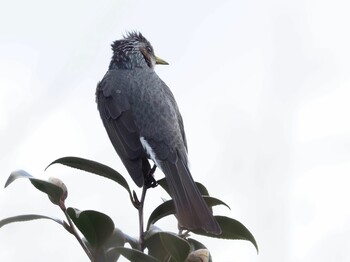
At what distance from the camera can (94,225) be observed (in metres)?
2.23

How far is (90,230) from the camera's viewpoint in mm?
2227

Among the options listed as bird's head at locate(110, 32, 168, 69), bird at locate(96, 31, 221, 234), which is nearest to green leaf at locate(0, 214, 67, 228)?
bird at locate(96, 31, 221, 234)

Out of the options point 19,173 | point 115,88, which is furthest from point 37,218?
point 115,88

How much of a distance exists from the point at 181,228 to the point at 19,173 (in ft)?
2.30

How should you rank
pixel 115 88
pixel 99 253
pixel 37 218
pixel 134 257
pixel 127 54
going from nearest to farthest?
pixel 134 257
pixel 99 253
pixel 37 218
pixel 115 88
pixel 127 54

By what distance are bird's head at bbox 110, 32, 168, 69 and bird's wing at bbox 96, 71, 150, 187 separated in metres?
0.24

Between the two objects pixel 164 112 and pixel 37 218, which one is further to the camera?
pixel 164 112

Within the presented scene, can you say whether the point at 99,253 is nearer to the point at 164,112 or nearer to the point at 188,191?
the point at 188,191

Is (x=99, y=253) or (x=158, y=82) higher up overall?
(x=158, y=82)

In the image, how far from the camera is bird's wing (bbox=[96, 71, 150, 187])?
3.87 m

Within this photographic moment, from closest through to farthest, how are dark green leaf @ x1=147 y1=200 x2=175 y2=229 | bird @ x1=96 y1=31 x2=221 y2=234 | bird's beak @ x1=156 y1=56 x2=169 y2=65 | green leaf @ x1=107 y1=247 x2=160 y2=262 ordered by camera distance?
green leaf @ x1=107 y1=247 x2=160 y2=262, dark green leaf @ x1=147 y1=200 x2=175 y2=229, bird @ x1=96 y1=31 x2=221 y2=234, bird's beak @ x1=156 y1=56 x2=169 y2=65

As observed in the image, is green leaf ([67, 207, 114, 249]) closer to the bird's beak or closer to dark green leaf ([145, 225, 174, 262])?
dark green leaf ([145, 225, 174, 262])

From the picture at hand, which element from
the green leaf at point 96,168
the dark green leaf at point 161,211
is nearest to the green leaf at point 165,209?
the dark green leaf at point 161,211

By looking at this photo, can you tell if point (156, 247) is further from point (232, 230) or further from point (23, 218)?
point (23, 218)
